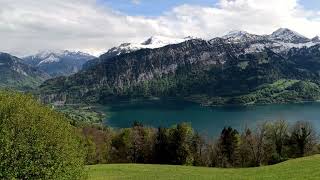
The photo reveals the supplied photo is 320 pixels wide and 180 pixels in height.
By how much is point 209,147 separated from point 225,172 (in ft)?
185

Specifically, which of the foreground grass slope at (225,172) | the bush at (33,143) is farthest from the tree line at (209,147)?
the bush at (33,143)

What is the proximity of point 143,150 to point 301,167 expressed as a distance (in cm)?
7272

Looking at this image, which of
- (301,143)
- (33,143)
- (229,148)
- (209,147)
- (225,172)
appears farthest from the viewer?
(209,147)

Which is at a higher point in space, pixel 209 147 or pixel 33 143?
pixel 33 143

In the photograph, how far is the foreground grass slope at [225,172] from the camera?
49.1 m

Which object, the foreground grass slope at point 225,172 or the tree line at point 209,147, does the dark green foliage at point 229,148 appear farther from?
the foreground grass slope at point 225,172

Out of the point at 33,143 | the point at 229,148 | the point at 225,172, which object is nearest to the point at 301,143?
the point at 229,148

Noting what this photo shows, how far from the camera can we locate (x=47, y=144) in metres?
40.4

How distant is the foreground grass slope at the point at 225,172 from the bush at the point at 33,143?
9.98 meters

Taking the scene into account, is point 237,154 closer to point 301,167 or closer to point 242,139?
point 242,139

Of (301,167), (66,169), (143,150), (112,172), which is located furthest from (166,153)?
(66,169)

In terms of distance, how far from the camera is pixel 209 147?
12050 centimetres

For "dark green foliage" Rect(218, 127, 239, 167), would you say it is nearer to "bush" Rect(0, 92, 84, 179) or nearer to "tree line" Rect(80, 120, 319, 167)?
"tree line" Rect(80, 120, 319, 167)

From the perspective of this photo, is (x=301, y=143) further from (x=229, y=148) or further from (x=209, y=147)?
(x=209, y=147)
